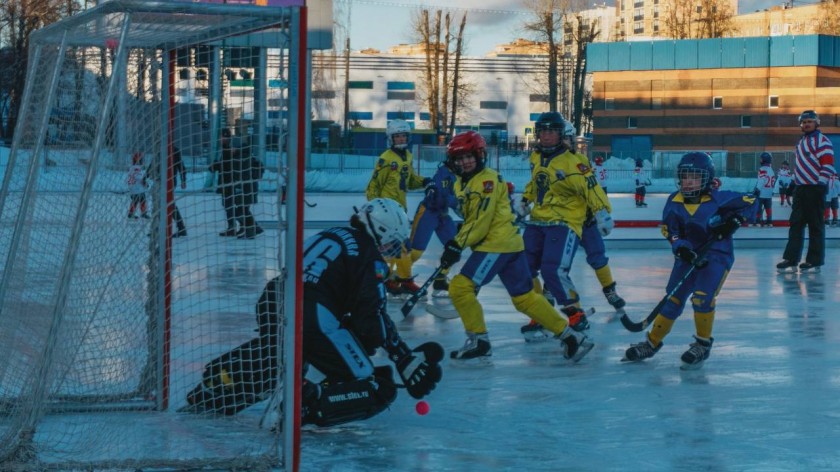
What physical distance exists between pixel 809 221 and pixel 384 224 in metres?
8.09

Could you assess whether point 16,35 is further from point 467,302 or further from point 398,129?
point 467,302

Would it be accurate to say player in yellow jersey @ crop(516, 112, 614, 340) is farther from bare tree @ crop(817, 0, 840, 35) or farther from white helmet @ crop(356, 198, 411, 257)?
bare tree @ crop(817, 0, 840, 35)

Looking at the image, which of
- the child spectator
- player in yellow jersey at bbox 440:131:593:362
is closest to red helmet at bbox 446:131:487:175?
player in yellow jersey at bbox 440:131:593:362

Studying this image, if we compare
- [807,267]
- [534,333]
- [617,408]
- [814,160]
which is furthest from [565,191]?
[807,267]

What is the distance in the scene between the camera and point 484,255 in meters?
7.20

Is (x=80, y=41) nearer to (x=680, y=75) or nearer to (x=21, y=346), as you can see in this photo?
(x=21, y=346)

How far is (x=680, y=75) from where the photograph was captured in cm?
6197

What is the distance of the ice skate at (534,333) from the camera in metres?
8.25

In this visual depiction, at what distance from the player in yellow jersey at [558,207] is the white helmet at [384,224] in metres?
2.89

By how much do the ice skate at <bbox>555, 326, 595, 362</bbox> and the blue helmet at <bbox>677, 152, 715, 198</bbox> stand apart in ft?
3.44

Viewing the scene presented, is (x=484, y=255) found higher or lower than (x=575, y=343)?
higher

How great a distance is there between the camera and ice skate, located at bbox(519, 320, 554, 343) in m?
8.25

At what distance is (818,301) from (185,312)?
5.61 meters

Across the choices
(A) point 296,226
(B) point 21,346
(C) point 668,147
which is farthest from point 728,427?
(C) point 668,147
